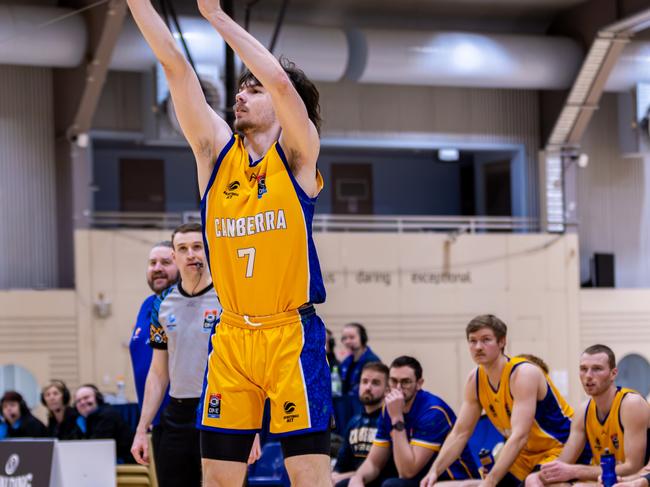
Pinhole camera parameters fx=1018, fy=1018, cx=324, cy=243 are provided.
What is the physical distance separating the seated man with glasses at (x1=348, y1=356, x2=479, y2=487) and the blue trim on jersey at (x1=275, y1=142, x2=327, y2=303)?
4107mm

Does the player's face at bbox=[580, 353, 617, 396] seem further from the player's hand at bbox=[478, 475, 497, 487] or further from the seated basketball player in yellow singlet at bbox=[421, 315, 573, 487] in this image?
the player's hand at bbox=[478, 475, 497, 487]

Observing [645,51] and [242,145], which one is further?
[645,51]

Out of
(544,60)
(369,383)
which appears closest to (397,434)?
(369,383)

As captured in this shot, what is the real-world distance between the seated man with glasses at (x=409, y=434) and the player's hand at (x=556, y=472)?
3.23 feet

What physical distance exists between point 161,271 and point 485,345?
234cm

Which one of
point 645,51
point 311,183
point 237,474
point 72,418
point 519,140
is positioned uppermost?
point 645,51

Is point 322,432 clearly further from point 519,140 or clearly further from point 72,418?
point 519,140

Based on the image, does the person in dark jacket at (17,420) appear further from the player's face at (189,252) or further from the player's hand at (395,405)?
the player's face at (189,252)

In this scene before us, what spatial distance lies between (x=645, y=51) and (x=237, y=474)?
18835 millimetres

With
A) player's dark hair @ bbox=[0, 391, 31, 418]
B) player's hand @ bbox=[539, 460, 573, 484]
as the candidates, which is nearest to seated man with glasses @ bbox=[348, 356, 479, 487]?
player's hand @ bbox=[539, 460, 573, 484]

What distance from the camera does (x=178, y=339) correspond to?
5.52 metres

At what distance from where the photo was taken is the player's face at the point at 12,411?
12203mm

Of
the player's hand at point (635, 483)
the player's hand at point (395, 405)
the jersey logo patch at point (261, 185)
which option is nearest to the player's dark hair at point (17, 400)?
the player's hand at point (395, 405)

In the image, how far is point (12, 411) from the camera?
12211 mm
